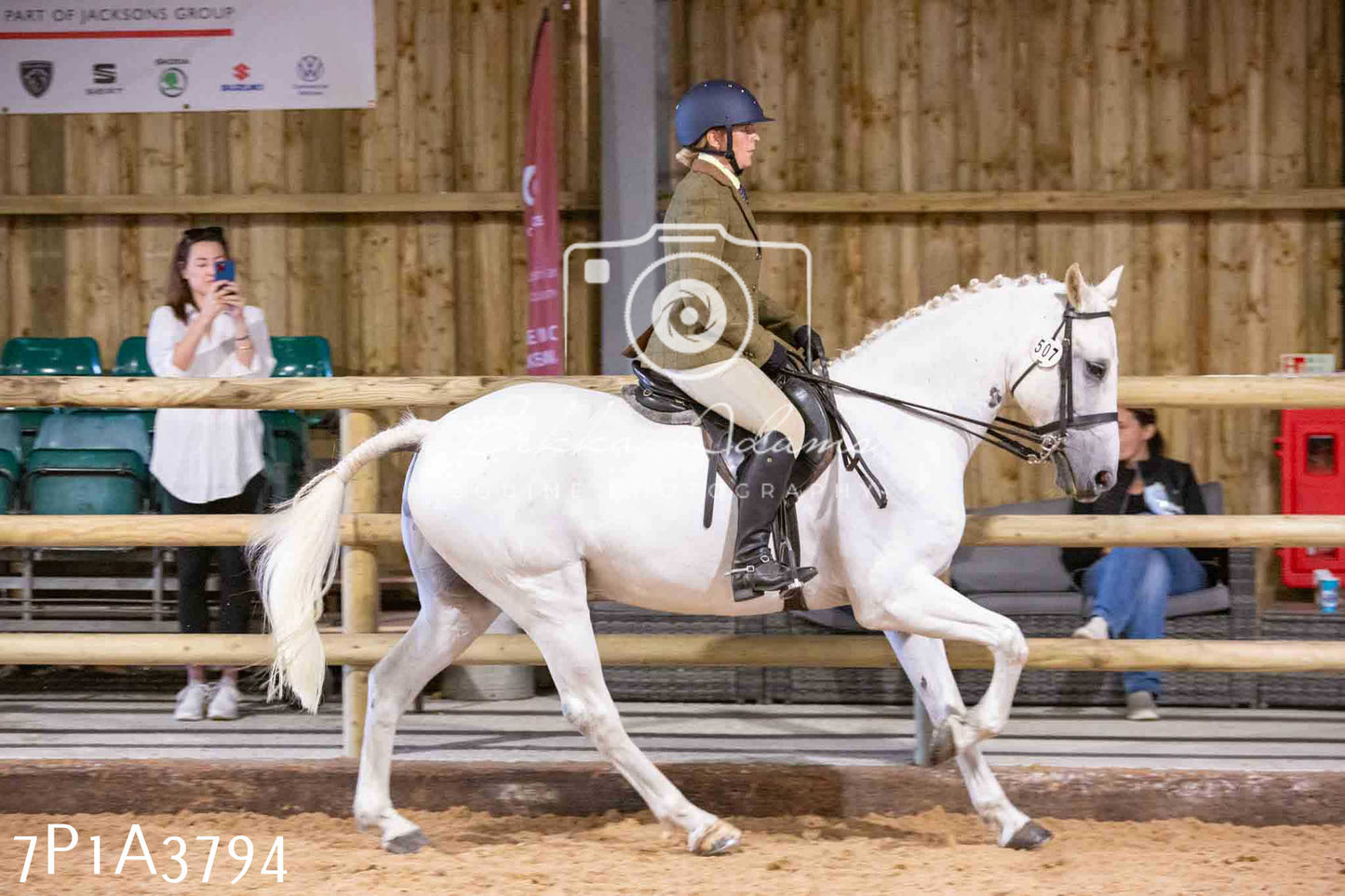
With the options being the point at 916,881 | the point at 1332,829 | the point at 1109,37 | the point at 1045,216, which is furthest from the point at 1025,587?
the point at 1109,37

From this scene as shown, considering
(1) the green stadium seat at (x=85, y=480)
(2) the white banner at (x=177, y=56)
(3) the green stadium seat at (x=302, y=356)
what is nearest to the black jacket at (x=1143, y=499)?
(1) the green stadium seat at (x=85, y=480)

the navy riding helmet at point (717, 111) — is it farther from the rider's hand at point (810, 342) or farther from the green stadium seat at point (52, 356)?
the green stadium seat at point (52, 356)

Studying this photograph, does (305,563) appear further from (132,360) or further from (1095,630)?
(132,360)

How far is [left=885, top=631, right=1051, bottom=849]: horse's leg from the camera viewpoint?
4340 mm

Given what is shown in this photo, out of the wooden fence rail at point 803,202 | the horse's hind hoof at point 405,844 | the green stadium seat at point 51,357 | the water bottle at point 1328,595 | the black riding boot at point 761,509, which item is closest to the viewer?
the black riding boot at point 761,509

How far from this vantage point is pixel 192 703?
5.95 m

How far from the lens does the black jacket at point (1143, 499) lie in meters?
6.21

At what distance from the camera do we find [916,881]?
4.03 metres

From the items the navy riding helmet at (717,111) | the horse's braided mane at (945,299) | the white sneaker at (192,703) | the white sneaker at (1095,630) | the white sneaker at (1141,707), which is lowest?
the white sneaker at (1141,707)

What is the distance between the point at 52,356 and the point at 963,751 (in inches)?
270

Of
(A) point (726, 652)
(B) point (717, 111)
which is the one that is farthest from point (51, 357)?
(B) point (717, 111)

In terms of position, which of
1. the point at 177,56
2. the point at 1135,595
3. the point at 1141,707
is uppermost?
the point at 177,56

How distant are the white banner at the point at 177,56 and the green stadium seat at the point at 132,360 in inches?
65.4

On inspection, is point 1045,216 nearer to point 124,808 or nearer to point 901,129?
point 901,129
